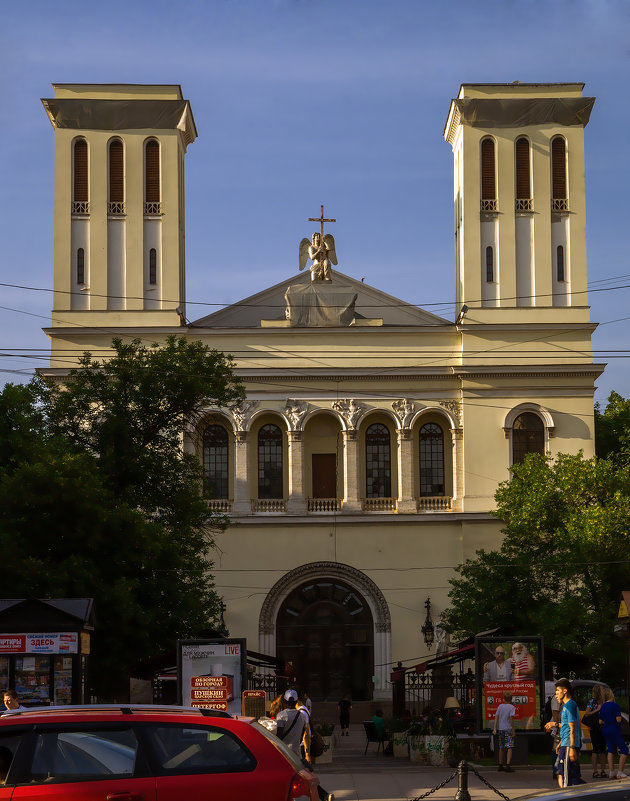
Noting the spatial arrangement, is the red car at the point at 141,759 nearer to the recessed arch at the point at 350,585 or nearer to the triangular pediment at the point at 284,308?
the recessed arch at the point at 350,585

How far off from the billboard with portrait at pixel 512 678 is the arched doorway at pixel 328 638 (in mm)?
20869

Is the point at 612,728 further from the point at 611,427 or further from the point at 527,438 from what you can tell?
the point at 611,427

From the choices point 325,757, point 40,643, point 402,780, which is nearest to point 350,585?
point 325,757

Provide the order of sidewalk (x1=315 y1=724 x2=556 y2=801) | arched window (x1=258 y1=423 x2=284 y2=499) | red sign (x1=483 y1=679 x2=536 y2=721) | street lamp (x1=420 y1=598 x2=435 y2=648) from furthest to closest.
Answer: arched window (x1=258 y1=423 x2=284 y2=499), street lamp (x1=420 y1=598 x2=435 y2=648), red sign (x1=483 y1=679 x2=536 y2=721), sidewalk (x1=315 y1=724 x2=556 y2=801)

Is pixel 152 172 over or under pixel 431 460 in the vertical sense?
over

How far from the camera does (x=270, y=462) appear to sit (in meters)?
46.7

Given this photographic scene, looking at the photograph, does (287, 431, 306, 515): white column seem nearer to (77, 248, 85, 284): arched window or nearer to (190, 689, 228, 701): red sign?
(77, 248, 85, 284): arched window

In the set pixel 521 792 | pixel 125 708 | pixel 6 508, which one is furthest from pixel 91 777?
pixel 6 508

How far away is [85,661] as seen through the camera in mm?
22484

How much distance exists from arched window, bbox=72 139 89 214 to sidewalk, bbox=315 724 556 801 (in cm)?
2542

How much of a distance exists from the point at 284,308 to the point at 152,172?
6.63m

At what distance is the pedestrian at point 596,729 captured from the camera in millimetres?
20875

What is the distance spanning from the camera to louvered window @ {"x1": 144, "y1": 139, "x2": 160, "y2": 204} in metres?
47.1

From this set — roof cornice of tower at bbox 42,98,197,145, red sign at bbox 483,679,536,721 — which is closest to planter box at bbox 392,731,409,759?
red sign at bbox 483,679,536,721
